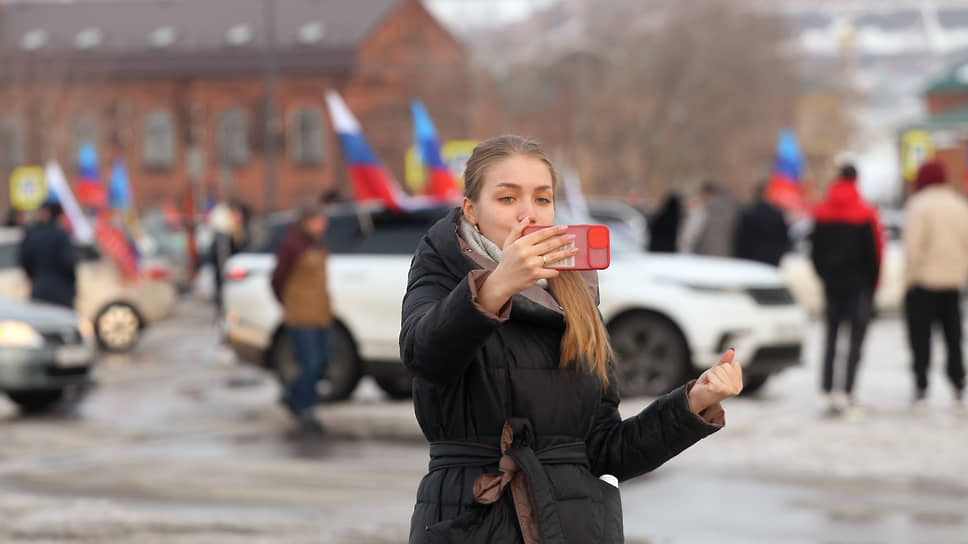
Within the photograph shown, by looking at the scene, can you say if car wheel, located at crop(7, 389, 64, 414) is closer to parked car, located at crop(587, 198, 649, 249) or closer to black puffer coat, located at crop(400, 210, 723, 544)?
black puffer coat, located at crop(400, 210, 723, 544)

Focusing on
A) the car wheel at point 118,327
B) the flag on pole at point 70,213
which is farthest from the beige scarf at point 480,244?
the flag on pole at point 70,213

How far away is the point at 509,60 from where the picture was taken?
77188 mm

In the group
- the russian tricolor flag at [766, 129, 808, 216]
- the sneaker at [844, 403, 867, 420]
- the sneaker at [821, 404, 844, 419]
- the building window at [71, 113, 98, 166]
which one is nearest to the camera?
the sneaker at [844, 403, 867, 420]

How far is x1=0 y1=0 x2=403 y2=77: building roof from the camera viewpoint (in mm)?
75250

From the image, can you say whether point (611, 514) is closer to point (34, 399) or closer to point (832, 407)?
point (832, 407)

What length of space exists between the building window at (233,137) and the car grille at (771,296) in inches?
2609

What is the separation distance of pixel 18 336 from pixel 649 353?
18.1ft

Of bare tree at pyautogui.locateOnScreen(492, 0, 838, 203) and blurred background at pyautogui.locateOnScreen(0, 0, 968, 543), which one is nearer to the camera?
blurred background at pyautogui.locateOnScreen(0, 0, 968, 543)

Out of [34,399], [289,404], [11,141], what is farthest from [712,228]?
[11,141]

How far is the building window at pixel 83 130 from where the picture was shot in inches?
A: 2852

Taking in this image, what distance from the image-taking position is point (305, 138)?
254 ft

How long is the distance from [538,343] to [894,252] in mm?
21167

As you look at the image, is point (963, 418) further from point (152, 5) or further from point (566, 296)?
point (152, 5)

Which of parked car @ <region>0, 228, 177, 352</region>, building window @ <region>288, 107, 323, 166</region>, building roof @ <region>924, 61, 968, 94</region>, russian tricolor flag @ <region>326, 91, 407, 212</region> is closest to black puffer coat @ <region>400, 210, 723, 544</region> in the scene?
russian tricolor flag @ <region>326, 91, 407, 212</region>
